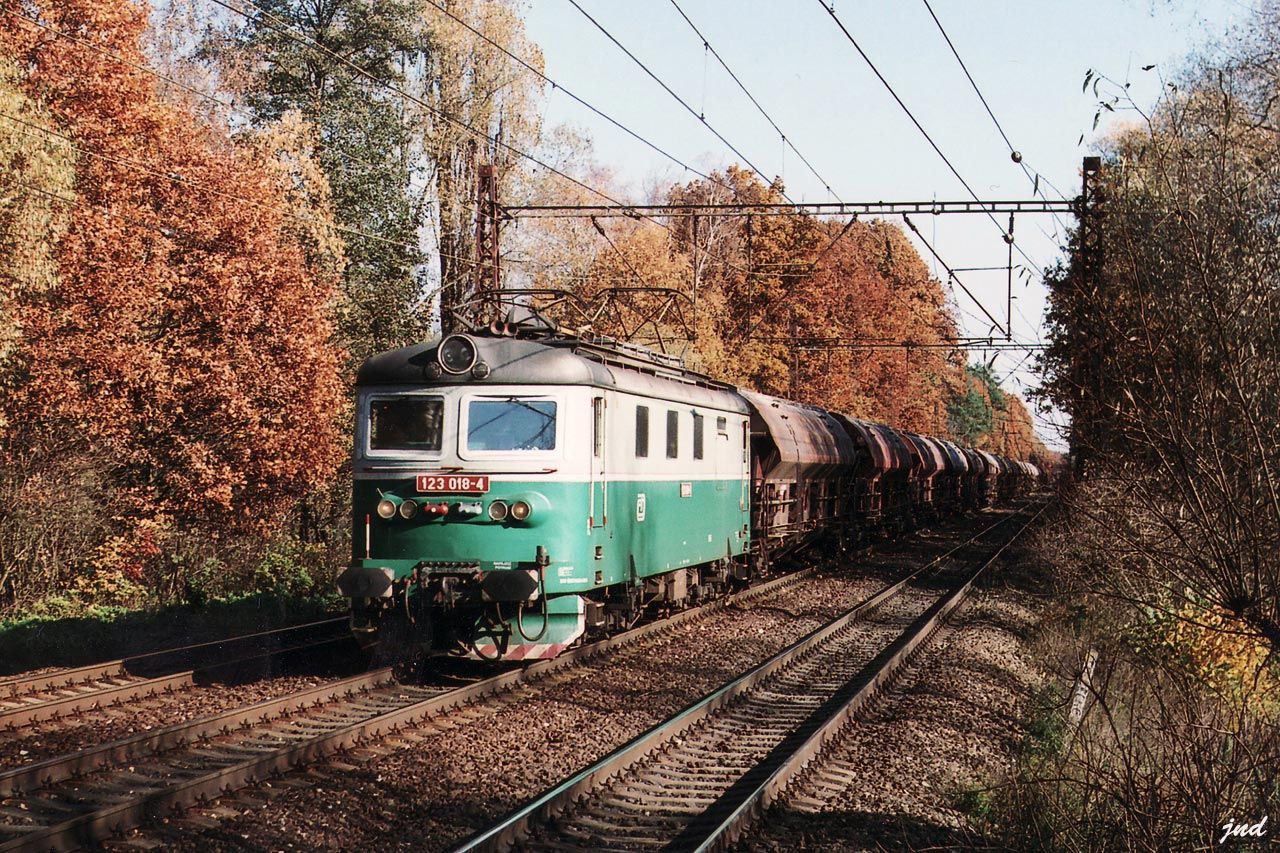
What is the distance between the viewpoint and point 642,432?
14438 mm

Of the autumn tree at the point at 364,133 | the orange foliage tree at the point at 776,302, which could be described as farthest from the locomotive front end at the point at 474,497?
the autumn tree at the point at 364,133

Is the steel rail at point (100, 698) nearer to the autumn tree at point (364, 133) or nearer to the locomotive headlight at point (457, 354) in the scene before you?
the locomotive headlight at point (457, 354)

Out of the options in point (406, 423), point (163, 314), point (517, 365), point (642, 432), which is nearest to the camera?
point (517, 365)

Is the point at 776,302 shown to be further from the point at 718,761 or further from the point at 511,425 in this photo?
the point at 718,761

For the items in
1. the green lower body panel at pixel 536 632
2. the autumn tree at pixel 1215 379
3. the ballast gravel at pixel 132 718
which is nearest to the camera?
the autumn tree at pixel 1215 379

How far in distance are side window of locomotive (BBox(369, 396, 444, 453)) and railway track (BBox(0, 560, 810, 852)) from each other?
2.17 metres

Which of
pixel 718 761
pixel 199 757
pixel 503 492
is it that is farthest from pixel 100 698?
pixel 718 761

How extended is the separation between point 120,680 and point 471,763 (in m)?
4.47

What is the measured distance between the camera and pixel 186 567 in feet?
84.4

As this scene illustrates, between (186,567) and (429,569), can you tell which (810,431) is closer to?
(186,567)

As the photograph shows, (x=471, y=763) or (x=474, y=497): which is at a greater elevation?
(x=474, y=497)

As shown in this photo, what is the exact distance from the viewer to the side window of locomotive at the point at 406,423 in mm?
→ 12688

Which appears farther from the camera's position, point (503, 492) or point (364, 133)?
point (364, 133)

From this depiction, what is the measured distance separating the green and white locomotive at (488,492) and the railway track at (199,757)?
26.9 inches
